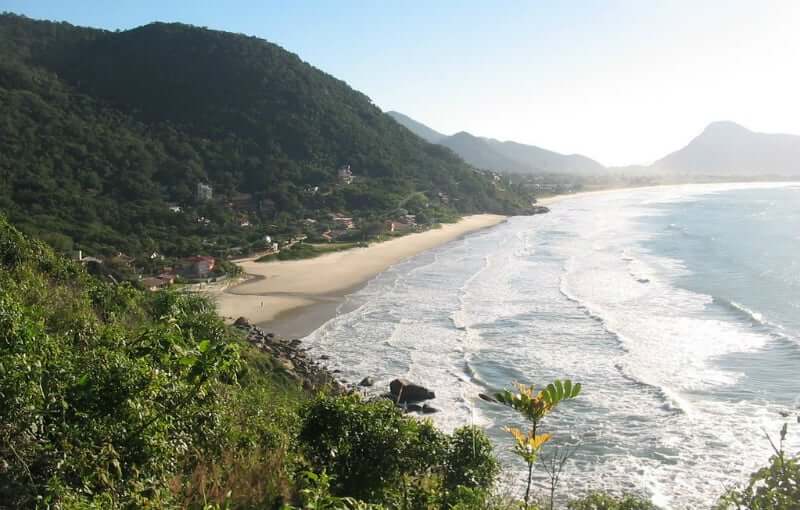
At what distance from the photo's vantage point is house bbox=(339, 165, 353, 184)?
7962 cm

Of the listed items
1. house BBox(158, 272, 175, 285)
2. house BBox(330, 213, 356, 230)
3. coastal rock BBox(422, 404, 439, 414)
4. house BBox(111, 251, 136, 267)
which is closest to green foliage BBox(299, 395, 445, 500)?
coastal rock BBox(422, 404, 439, 414)

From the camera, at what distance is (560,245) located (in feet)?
178

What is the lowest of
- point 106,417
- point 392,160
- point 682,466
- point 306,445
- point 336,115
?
point 682,466

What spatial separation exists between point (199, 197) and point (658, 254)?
42.1 metres

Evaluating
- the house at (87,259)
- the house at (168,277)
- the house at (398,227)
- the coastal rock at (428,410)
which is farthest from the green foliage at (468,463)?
the house at (398,227)

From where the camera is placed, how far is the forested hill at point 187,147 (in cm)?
4841

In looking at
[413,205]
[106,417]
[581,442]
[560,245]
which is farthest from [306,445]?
[413,205]

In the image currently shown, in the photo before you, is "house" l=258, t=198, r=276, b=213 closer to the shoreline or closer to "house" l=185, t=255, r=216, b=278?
the shoreline

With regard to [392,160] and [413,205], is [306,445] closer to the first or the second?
[413,205]

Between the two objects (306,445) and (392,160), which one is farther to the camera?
(392,160)

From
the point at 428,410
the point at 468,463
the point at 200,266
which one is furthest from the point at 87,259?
the point at 468,463

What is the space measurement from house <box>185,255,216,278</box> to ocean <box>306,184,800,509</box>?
10558 mm

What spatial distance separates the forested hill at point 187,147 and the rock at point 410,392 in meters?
25.9

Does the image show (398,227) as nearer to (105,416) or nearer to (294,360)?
(294,360)
